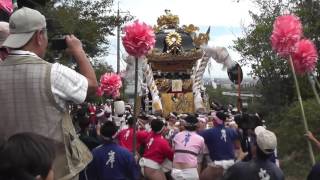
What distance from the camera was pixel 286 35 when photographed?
6480 millimetres

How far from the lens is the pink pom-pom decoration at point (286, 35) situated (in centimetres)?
647

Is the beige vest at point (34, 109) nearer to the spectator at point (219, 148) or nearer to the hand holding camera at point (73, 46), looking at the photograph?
the hand holding camera at point (73, 46)

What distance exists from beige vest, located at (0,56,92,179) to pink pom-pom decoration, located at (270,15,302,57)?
3.85 meters

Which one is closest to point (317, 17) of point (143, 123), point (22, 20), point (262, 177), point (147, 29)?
point (143, 123)

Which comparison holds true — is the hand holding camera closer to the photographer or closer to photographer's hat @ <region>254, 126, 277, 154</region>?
the photographer

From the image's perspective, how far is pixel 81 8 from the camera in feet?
80.8

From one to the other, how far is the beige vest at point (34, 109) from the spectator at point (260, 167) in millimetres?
2016

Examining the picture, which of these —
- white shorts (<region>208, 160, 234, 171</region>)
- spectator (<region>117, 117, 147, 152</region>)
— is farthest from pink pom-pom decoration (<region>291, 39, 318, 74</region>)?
spectator (<region>117, 117, 147, 152</region>)

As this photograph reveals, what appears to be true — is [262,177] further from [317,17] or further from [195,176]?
[317,17]

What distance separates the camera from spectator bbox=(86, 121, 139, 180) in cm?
689

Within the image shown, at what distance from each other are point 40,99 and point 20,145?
2.94ft

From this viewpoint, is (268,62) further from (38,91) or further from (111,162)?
(38,91)

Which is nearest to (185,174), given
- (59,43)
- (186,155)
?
(186,155)

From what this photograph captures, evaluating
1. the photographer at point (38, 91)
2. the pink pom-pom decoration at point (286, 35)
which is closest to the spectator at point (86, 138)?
the pink pom-pom decoration at point (286, 35)
